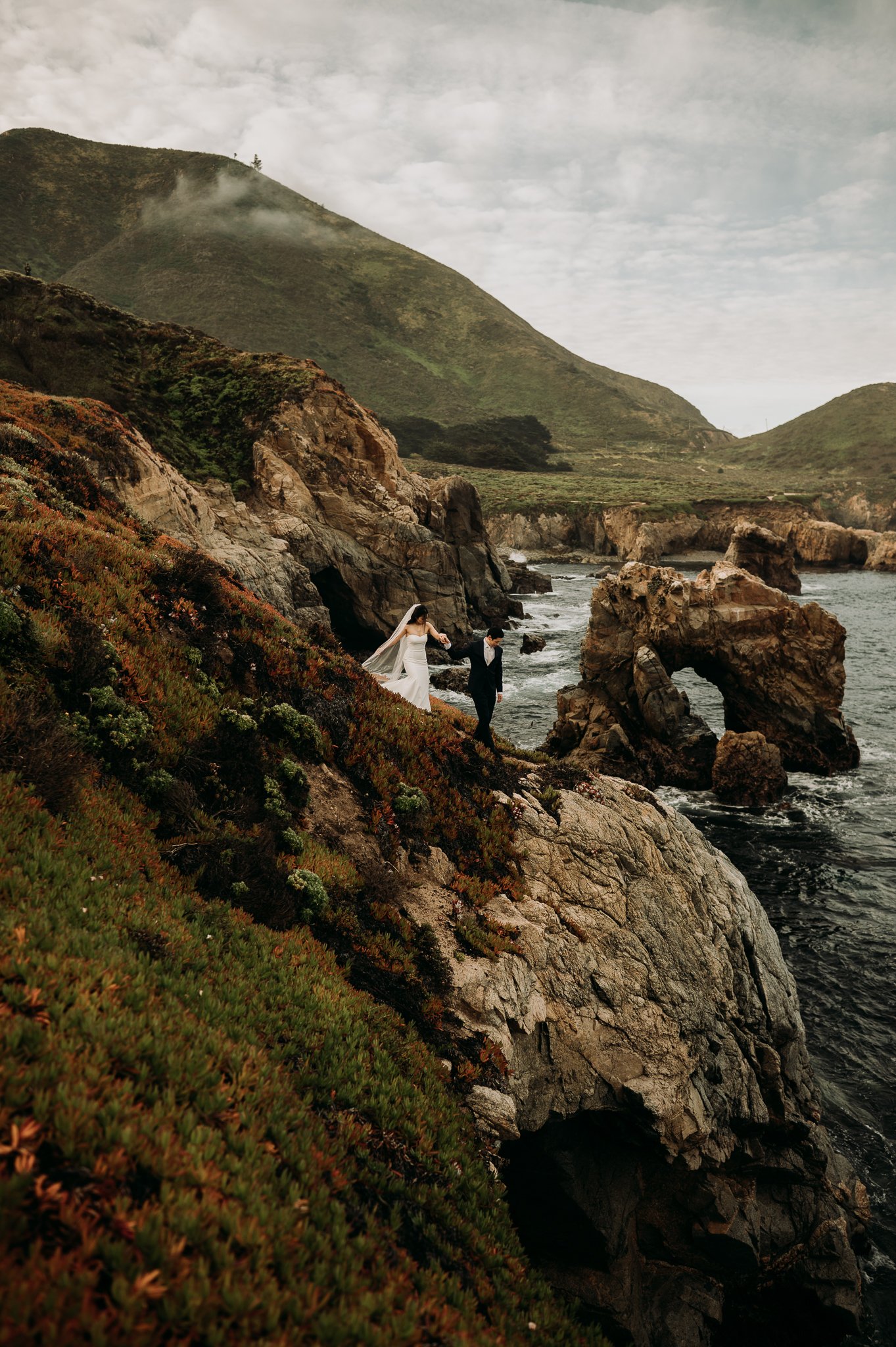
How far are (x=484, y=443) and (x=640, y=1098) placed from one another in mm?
173606

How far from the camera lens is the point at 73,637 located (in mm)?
10273

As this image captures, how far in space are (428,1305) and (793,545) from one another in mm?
130035

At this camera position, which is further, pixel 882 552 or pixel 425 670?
pixel 882 552

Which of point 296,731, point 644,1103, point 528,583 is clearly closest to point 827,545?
point 528,583

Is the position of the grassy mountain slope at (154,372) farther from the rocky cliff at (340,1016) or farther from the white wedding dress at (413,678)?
the white wedding dress at (413,678)

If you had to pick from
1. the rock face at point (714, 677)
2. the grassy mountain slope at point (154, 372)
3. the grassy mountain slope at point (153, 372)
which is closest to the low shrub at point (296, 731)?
the rock face at point (714, 677)

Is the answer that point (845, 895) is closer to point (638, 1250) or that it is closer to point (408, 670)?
point (638, 1250)

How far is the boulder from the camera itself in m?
29.2

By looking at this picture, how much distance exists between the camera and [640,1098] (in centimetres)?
1006

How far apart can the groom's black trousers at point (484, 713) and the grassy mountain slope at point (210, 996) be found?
1.97 meters

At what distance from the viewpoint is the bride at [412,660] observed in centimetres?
1673

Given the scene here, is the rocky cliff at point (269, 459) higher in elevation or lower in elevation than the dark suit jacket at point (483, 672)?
higher

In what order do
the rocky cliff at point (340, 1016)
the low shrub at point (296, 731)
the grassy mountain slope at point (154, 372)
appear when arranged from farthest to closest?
1. the grassy mountain slope at point (154, 372)
2. the low shrub at point (296, 731)
3. the rocky cliff at point (340, 1016)

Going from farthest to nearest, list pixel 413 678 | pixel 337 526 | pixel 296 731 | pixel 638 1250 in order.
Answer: pixel 337 526, pixel 413 678, pixel 296 731, pixel 638 1250
